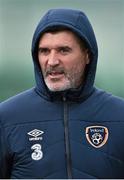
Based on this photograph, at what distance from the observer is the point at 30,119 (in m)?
3.22

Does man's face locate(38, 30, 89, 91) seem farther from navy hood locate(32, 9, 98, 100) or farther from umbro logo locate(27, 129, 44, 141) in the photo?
umbro logo locate(27, 129, 44, 141)

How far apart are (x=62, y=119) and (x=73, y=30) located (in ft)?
1.29

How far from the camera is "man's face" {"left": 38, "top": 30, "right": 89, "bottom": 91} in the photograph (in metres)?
3.20

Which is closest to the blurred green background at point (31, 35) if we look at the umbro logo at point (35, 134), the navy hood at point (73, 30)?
the navy hood at point (73, 30)

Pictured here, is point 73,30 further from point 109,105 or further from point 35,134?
point 35,134

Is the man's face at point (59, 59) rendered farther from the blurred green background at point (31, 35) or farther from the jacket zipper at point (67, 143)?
the blurred green background at point (31, 35)

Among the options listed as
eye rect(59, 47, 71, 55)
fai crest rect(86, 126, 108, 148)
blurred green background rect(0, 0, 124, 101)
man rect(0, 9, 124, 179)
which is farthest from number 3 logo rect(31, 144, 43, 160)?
blurred green background rect(0, 0, 124, 101)

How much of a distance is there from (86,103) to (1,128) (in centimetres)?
39

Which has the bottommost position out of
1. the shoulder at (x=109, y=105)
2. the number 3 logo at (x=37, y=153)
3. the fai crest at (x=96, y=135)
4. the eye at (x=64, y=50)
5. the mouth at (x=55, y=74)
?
the number 3 logo at (x=37, y=153)

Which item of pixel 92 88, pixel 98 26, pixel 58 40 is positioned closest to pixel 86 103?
pixel 92 88

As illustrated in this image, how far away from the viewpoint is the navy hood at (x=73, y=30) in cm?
324

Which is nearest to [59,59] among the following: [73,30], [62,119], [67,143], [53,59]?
[53,59]

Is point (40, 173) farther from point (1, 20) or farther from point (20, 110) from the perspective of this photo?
point (1, 20)

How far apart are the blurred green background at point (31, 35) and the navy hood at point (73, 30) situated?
3689 mm
